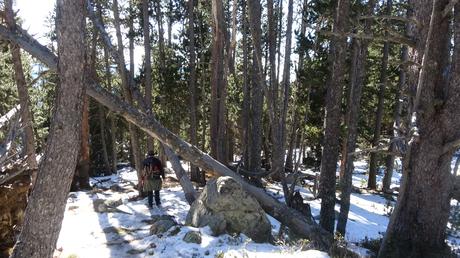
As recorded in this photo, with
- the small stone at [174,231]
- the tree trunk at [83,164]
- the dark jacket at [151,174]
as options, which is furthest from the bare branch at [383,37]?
the tree trunk at [83,164]

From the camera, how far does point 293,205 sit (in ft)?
37.1

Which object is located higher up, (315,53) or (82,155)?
(315,53)

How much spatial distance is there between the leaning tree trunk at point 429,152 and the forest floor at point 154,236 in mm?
1469

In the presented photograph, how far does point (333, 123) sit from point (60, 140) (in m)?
6.90

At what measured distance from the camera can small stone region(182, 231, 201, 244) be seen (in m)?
8.89

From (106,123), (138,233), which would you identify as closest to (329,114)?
(138,233)

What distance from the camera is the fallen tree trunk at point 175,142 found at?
928 centimetres

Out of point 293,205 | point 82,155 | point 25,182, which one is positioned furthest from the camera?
point 82,155

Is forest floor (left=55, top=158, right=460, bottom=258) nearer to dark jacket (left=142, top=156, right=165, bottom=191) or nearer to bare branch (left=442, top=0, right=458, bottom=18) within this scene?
dark jacket (left=142, top=156, right=165, bottom=191)

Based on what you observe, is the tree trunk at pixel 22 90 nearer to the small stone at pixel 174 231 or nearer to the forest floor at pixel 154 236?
the forest floor at pixel 154 236

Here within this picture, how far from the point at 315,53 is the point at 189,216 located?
1185 centimetres

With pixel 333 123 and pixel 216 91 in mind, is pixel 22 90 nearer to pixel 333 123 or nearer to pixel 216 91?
pixel 216 91

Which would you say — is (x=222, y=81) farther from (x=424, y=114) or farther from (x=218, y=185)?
(x=424, y=114)

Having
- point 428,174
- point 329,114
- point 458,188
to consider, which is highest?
point 329,114
